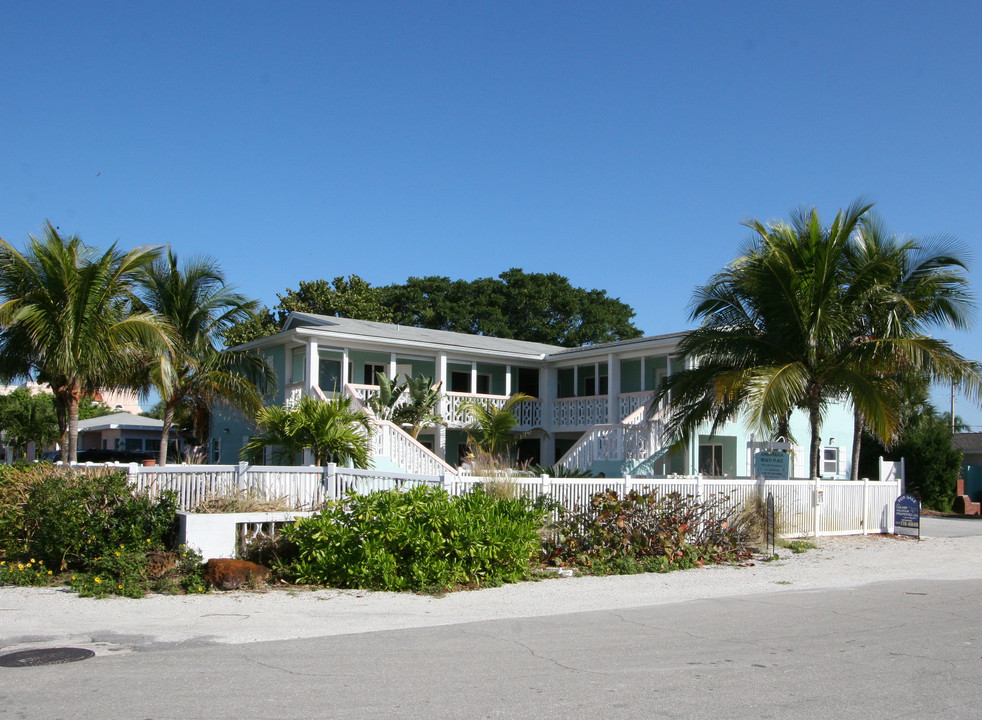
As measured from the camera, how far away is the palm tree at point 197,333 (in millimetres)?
23328

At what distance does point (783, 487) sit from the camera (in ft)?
58.0

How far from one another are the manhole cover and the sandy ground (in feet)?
0.70

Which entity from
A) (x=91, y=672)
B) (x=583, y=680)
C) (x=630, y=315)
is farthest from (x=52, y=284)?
(x=630, y=315)

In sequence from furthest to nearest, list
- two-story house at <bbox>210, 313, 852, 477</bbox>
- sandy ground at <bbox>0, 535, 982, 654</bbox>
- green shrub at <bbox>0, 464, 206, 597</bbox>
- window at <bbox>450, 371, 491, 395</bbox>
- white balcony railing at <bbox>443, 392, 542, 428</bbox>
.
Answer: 1. window at <bbox>450, 371, 491, 395</bbox>
2. white balcony railing at <bbox>443, 392, 542, 428</bbox>
3. two-story house at <bbox>210, 313, 852, 477</bbox>
4. green shrub at <bbox>0, 464, 206, 597</bbox>
5. sandy ground at <bbox>0, 535, 982, 654</bbox>

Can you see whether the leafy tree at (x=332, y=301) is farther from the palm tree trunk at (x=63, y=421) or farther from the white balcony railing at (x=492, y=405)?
the palm tree trunk at (x=63, y=421)

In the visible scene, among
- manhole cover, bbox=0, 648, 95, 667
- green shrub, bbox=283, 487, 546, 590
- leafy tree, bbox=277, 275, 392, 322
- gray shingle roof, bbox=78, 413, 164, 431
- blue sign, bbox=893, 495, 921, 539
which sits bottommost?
blue sign, bbox=893, 495, 921, 539

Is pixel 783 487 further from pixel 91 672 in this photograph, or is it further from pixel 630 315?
pixel 630 315

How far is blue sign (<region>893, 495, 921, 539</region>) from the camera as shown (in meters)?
19.4

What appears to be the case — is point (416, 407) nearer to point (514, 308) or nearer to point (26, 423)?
point (26, 423)

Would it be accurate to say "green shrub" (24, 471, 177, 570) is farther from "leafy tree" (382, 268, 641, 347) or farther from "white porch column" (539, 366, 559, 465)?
"leafy tree" (382, 268, 641, 347)

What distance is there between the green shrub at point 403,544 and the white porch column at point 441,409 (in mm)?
13836

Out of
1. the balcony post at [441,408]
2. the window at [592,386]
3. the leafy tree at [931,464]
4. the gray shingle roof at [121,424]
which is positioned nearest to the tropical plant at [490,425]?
the balcony post at [441,408]

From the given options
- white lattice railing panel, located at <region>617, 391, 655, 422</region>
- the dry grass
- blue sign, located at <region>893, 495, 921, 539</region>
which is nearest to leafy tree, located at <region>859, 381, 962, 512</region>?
white lattice railing panel, located at <region>617, 391, 655, 422</region>

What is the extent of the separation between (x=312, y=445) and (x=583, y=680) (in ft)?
40.1
